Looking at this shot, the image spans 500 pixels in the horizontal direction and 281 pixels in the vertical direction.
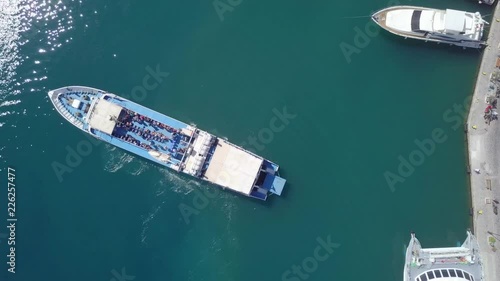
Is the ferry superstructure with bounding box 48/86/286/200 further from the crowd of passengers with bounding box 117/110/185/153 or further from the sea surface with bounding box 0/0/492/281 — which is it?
the sea surface with bounding box 0/0/492/281

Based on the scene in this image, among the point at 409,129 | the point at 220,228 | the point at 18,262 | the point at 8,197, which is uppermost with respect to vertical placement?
the point at 409,129

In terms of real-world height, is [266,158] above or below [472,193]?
below

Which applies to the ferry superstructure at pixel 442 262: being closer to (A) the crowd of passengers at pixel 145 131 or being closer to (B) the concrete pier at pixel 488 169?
(B) the concrete pier at pixel 488 169

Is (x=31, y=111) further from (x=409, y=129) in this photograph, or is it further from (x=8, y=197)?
(x=409, y=129)

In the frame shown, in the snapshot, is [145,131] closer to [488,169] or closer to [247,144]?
[247,144]

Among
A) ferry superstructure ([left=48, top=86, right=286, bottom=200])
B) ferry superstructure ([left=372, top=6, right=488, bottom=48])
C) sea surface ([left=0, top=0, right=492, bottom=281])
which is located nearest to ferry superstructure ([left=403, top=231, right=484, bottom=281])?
sea surface ([left=0, top=0, right=492, bottom=281])

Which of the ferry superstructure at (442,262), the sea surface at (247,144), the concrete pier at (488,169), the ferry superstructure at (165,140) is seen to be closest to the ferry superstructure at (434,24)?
the sea surface at (247,144)

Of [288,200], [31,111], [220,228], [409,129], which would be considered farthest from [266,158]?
[31,111]
